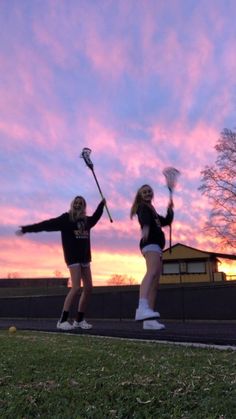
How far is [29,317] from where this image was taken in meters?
15.3

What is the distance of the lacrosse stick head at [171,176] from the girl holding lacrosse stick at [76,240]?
1.18 m

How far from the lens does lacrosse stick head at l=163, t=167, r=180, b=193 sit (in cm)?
707

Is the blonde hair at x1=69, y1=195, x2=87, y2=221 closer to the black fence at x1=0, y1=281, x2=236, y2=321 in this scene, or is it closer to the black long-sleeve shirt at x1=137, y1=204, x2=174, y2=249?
the black long-sleeve shirt at x1=137, y1=204, x2=174, y2=249

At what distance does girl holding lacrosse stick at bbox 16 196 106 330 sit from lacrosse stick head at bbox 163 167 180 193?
46.5 inches

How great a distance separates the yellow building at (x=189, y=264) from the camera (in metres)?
39.1

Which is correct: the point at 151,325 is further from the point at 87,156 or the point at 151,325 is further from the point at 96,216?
the point at 87,156

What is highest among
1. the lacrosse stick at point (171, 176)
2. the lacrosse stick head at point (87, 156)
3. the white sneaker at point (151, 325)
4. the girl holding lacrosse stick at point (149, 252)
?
the lacrosse stick head at point (87, 156)

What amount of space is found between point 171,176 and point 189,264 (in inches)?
1326

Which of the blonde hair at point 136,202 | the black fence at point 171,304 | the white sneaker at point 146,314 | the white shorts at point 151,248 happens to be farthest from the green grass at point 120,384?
the black fence at point 171,304

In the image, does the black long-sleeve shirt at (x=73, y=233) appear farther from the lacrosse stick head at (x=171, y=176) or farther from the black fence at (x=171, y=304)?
the black fence at (x=171, y=304)

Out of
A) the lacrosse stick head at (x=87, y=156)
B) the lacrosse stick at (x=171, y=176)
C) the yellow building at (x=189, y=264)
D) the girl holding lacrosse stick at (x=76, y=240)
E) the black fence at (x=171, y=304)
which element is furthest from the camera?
the yellow building at (x=189, y=264)

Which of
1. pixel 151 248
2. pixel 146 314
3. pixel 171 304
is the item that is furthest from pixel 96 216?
pixel 171 304

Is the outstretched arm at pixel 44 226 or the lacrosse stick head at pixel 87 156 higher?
the lacrosse stick head at pixel 87 156

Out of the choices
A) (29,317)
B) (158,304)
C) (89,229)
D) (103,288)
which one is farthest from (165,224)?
(103,288)
